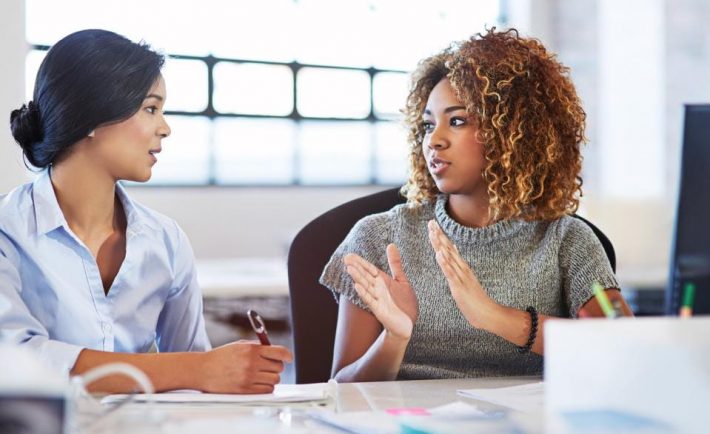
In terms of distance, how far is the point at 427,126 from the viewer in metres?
1.84

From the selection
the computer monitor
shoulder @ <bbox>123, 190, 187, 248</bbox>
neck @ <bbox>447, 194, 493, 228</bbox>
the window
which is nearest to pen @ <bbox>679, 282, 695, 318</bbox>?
the computer monitor

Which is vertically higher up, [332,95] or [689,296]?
[332,95]

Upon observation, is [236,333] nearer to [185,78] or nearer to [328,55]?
[185,78]

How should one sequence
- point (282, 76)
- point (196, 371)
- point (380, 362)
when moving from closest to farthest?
1. point (196, 371)
2. point (380, 362)
3. point (282, 76)

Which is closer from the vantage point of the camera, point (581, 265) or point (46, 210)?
point (46, 210)

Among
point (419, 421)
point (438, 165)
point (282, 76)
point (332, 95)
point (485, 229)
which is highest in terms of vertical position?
point (282, 76)

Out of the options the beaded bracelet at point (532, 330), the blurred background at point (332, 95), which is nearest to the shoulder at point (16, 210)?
the beaded bracelet at point (532, 330)

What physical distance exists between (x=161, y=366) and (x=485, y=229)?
714mm

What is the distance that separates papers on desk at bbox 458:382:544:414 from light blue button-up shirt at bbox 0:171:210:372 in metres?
0.60

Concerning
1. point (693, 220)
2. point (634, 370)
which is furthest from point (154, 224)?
point (634, 370)

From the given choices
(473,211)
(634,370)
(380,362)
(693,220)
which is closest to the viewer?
(634,370)

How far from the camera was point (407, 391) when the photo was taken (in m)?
1.35

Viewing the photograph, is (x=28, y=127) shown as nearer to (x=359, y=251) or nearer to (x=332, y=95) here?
(x=359, y=251)

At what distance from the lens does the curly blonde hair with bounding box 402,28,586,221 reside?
174cm
